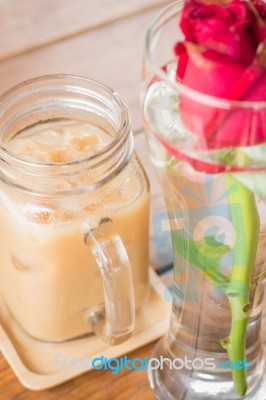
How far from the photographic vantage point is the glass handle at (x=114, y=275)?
480 mm

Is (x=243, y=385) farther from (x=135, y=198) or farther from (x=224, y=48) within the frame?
(x=224, y=48)

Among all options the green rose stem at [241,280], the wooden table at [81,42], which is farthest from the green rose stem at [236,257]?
the wooden table at [81,42]

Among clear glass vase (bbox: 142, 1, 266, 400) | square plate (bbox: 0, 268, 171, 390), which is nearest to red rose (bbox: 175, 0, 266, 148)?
clear glass vase (bbox: 142, 1, 266, 400)

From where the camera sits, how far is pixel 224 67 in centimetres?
34

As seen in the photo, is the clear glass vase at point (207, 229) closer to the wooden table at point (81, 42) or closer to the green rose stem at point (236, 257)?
the green rose stem at point (236, 257)

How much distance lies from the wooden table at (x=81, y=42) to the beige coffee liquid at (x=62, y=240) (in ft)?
0.41

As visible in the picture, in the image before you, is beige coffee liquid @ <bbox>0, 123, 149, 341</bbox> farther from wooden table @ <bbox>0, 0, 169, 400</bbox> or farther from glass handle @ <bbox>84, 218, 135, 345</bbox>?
wooden table @ <bbox>0, 0, 169, 400</bbox>

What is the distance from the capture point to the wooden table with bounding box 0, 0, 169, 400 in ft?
2.48

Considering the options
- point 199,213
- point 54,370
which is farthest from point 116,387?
point 199,213

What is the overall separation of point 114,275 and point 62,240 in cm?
4

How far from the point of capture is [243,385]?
512 mm

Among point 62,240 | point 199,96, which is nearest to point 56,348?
point 62,240

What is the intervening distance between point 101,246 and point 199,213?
87 mm

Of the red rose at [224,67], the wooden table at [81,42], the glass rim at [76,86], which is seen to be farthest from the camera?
the wooden table at [81,42]
